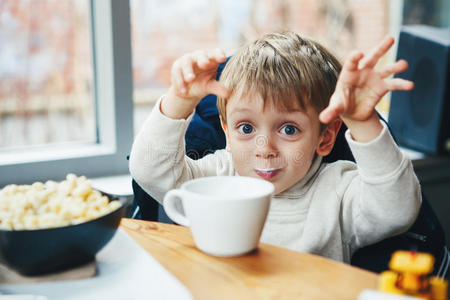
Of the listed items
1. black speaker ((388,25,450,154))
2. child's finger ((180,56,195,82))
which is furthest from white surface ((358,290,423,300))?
black speaker ((388,25,450,154))

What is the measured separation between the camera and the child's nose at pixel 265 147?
99 centimetres

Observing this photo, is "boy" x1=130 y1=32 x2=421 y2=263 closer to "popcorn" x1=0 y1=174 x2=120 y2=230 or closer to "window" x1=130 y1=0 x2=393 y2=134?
"popcorn" x1=0 y1=174 x2=120 y2=230

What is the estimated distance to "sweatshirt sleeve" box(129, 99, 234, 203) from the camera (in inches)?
38.3

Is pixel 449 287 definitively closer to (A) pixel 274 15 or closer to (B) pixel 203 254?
(B) pixel 203 254

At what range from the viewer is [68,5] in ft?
6.06

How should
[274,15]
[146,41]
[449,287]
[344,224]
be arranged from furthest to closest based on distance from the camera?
[274,15] → [146,41] → [344,224] → [449,287]

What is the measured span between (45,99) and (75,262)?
1.46 meters

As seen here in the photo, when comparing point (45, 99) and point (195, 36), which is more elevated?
point (195, 36)

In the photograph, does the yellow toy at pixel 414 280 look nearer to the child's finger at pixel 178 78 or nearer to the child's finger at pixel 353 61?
the child's finger at pixel 353 61

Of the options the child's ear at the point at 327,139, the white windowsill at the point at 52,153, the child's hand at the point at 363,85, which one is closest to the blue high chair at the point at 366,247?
the child's ear at the point at 327,139

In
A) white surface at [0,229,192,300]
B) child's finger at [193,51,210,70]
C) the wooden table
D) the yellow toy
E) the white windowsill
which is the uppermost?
Answer: child's finger at [193,51,210,70]

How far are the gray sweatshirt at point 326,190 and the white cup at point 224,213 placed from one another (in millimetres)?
231

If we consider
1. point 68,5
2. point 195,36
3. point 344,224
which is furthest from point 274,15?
point 344,224

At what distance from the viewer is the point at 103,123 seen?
1881 mm
